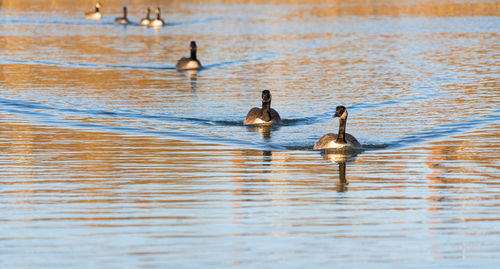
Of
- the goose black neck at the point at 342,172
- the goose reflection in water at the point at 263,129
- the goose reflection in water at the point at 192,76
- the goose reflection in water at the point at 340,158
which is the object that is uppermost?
the goose reflection in water at the point at 192,76

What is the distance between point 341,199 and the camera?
1666 cm

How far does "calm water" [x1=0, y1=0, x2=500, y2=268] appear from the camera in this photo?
13.4 m

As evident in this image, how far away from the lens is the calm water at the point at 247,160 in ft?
44.0

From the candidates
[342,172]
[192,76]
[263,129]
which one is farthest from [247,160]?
[192,76]

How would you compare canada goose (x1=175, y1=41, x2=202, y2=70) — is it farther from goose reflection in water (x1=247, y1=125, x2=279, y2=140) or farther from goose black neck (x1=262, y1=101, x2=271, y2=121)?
goose black neck (x1=262, y1=101, x2=271, y2=121)

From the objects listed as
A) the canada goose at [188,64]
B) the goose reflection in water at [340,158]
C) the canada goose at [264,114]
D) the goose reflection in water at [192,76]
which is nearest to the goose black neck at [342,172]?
the goose reflection in water at [340,158]

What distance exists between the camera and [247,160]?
70.1 feet

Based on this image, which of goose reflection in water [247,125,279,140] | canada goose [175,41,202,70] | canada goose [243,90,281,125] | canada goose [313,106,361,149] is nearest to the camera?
canada goose [313,106,361,149]

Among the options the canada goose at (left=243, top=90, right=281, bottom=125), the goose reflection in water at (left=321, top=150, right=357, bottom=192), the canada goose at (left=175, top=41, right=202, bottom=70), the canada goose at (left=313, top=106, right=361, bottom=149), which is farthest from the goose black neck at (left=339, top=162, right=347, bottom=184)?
the canada goose at (left=175, top=41, right=202, bottom=70)

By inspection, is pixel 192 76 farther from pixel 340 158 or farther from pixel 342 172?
pixel 342 172

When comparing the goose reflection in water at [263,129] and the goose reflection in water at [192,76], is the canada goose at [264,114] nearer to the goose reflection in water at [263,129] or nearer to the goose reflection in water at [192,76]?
the goose reflection in water at [263,129]

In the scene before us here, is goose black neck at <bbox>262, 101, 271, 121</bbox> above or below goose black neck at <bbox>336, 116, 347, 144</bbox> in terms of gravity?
above

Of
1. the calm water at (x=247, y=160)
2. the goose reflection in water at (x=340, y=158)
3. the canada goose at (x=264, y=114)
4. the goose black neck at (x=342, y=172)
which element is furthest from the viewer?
the canada goose at (x=264, y=114)

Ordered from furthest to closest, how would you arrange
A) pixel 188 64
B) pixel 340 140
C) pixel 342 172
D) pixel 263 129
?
pixel 188 64 → pixel 263 129 → pixel 340 140 → pixel 342 172
